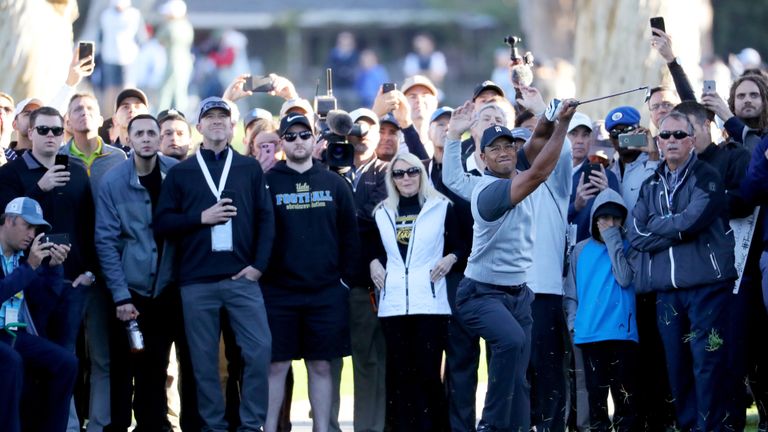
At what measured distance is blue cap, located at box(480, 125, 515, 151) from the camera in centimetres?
1025

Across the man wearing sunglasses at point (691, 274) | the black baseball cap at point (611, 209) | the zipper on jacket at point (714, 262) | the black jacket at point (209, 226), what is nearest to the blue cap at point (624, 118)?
the black baseball cap at point (611, 209)

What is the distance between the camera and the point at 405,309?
446 inches

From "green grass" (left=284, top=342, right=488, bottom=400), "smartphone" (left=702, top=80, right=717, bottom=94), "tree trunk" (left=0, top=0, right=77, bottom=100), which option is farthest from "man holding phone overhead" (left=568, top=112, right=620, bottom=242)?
"tree trunk" (left=0, top=0, right=77, bottom=100)

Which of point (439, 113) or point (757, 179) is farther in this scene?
point (439, 113)

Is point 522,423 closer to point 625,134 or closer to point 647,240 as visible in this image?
point 647,240

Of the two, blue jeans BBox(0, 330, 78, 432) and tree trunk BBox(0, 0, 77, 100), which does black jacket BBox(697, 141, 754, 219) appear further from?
tree trunk BBox(0, 0, 77, 100)

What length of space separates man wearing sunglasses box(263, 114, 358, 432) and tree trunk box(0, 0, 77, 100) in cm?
551

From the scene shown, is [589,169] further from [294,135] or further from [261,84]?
[261,84]

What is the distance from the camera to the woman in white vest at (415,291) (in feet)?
37.3

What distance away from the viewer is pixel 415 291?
11352 millimetres

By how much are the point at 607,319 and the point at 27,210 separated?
3886mm

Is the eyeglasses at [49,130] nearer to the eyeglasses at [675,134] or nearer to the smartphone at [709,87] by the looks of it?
the eyeglasses at [675,134]

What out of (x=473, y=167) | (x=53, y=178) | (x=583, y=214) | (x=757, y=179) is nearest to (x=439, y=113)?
(x=473, y=167)

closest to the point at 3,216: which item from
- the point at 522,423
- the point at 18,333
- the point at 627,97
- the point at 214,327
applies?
the point at 18,333
